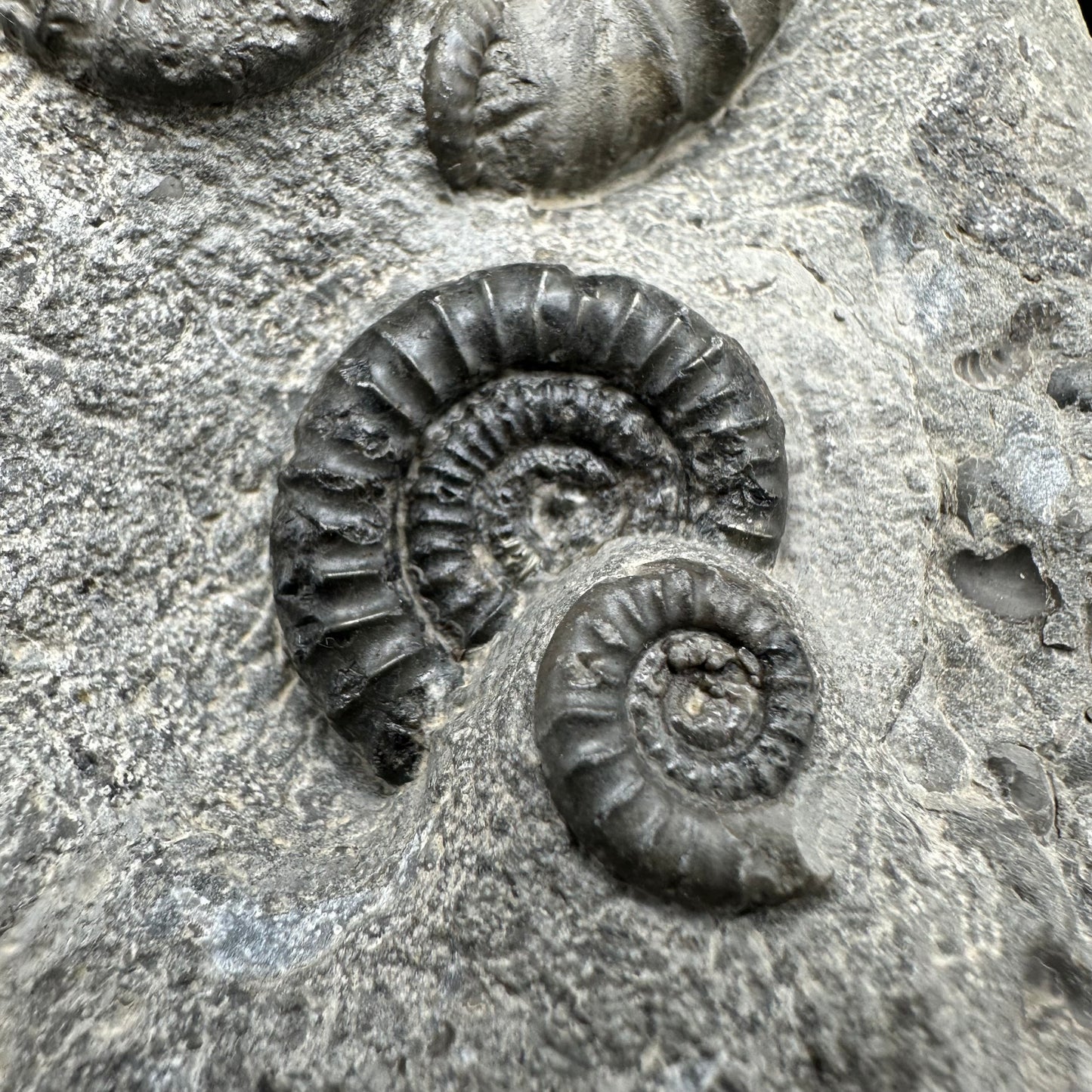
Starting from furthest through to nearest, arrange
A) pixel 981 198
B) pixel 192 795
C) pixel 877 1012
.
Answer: pixel 981 198 → pixel 192 795 → pixel 877 1012

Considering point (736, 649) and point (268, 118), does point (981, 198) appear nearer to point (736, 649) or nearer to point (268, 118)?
point (736, 649)

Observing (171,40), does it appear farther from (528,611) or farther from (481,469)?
(528,611)

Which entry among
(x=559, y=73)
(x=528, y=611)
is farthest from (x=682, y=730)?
(x=559, y=73)

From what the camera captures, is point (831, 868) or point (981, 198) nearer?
point (831, 868)

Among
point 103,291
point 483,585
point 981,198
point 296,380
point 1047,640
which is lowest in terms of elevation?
point 1047,640

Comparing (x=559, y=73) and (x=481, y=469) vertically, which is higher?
(x=559, y=73)

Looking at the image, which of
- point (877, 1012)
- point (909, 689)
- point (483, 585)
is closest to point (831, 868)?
point (877, 1012)

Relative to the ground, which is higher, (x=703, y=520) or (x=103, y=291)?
(x=103, y=291)
